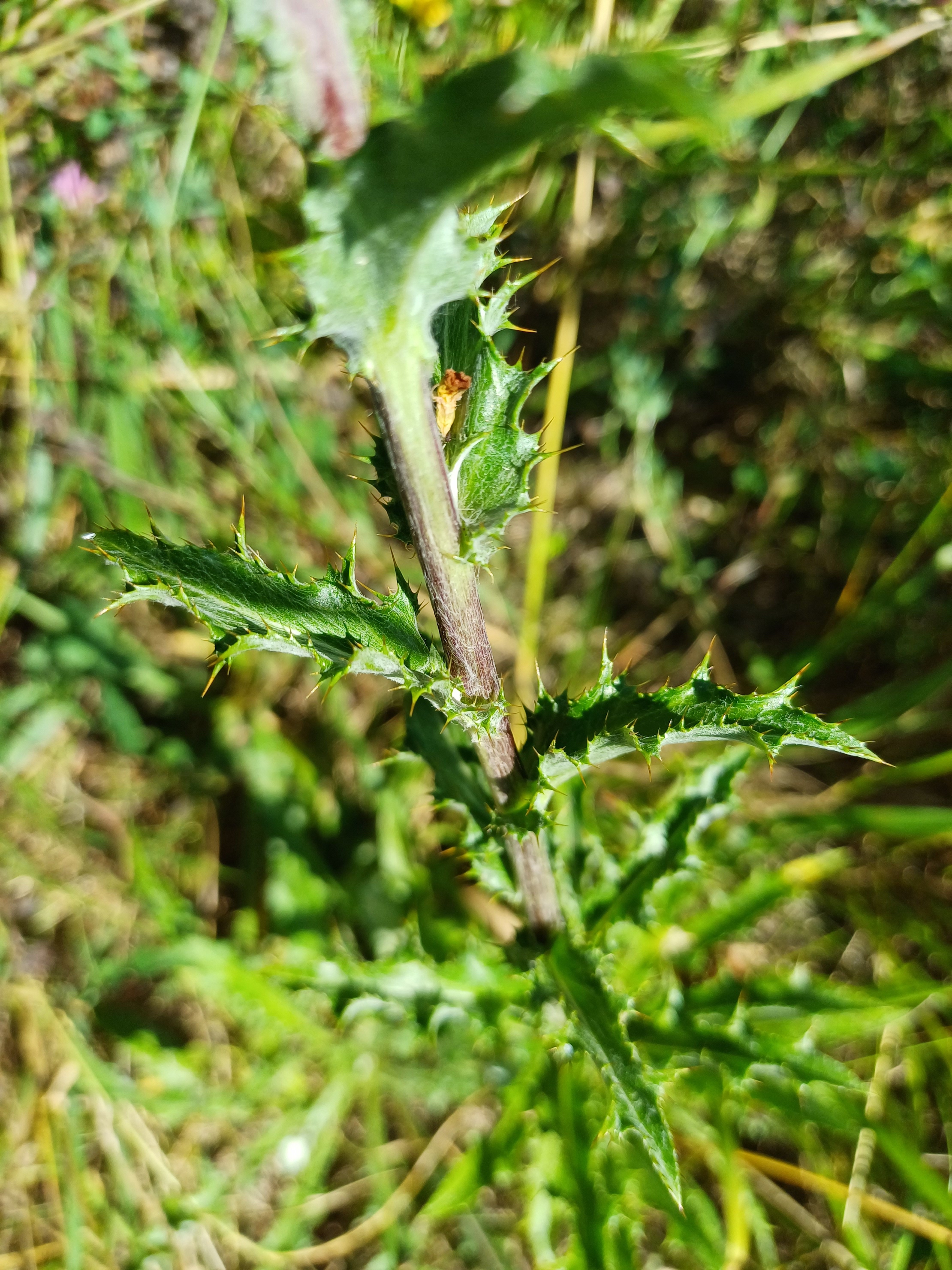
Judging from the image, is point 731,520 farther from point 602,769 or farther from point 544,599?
point 602,769

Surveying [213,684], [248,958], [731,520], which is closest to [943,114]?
[731,520]

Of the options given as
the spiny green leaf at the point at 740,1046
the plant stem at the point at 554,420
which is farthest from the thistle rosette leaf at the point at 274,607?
the plant stem at the point at 554,420

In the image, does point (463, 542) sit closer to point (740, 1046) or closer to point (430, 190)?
point (430, 190)

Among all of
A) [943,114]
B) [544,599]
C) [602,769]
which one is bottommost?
[602,769]

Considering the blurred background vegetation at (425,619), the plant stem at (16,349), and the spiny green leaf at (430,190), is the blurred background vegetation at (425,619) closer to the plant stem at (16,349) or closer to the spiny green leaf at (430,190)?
the plant stem at (16,349)

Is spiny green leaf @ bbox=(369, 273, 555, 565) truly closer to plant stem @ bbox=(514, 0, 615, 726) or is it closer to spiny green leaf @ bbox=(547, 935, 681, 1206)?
spiny green leaf @ bbox=(547, 935, 681, 1206)

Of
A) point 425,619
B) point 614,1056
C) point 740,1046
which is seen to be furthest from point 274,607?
point 740,1046
